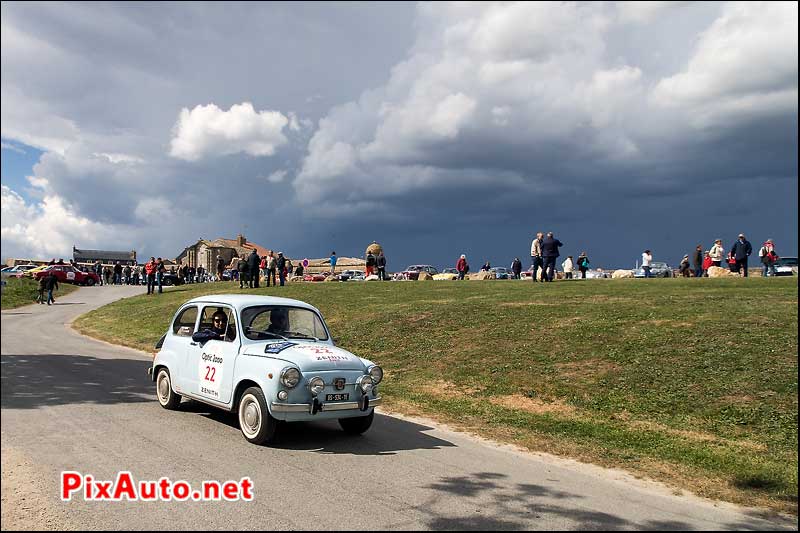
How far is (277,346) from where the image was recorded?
821 centimetres

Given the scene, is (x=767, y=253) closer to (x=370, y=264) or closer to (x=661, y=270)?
(x=661, y=270)

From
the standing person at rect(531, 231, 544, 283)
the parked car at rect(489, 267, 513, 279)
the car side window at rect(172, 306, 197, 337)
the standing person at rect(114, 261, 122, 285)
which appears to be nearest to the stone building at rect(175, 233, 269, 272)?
the standing person at rect(114, 261, 122, 285)

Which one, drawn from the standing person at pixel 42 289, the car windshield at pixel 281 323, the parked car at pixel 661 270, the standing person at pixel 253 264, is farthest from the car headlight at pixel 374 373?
the parked car at pixel 661 270

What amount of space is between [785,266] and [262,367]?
51.3m

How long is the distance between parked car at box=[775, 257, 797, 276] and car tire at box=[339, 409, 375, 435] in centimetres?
4586

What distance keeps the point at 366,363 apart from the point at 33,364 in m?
8.99

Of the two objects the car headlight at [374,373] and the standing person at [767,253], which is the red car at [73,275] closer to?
the car headlight at [374,373]

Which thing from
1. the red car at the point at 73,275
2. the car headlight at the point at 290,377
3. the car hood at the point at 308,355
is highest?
the red car at the point at 73,275

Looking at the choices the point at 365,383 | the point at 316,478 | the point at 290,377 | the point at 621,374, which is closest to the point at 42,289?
the point at 290,377

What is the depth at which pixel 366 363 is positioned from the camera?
8.35 metres

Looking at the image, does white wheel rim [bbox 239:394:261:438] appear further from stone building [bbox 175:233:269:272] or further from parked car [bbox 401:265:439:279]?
stone building [bbox 175:233:269:272]

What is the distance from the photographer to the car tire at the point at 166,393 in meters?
9.48

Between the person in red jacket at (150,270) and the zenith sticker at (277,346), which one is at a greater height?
the person in red jacket at (150,270)

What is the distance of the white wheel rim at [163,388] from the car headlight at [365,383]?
347 cm
